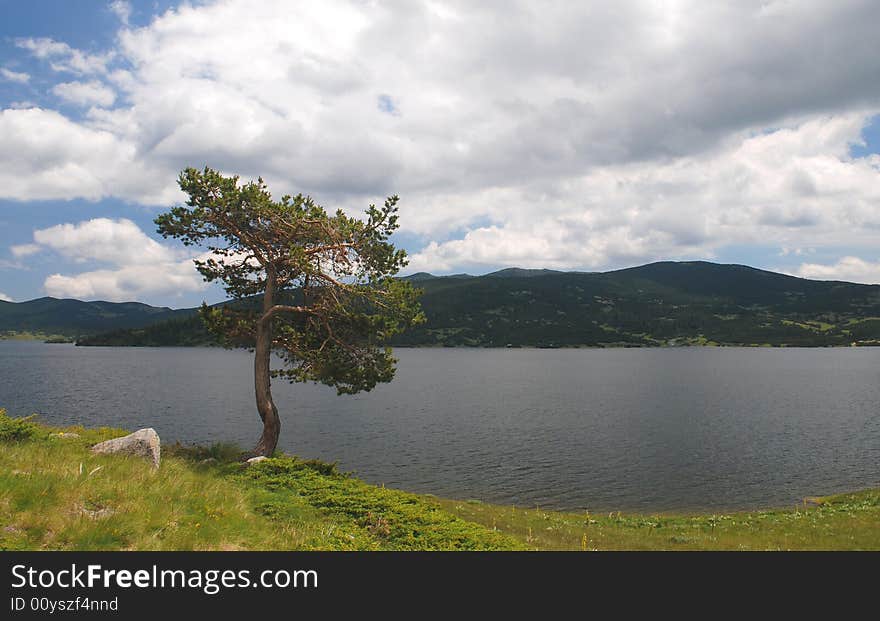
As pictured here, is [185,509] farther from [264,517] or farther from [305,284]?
[305,284]

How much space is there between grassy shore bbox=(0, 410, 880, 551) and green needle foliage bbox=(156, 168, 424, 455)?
6.42m

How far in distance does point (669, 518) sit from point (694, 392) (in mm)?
80313

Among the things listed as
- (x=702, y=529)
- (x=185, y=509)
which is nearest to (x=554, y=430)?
(x=702, y=529)

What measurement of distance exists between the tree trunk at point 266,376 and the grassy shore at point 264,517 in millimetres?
2107

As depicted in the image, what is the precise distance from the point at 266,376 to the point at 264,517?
15049mm

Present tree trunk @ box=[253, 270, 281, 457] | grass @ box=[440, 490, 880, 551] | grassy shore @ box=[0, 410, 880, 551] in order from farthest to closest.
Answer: tree trunk @ box=[253, 270, 281, 457] → grass @ box=[440, 490, 880, 551] → grassy shore @ box=[0, 410, 880, 551]

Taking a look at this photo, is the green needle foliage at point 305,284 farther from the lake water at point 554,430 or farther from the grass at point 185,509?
the lake water at point 554,430

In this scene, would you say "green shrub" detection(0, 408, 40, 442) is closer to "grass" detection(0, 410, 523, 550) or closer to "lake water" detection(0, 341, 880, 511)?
"grass" detection(0, 410, 523, 550)

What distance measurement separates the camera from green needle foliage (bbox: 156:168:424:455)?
28.4 m

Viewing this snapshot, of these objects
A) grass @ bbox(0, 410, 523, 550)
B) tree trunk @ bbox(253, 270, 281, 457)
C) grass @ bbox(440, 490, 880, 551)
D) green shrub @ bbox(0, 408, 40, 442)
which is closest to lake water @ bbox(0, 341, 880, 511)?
grass @ bbox(440, 490, 880, 551)

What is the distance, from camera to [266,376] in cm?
3027
